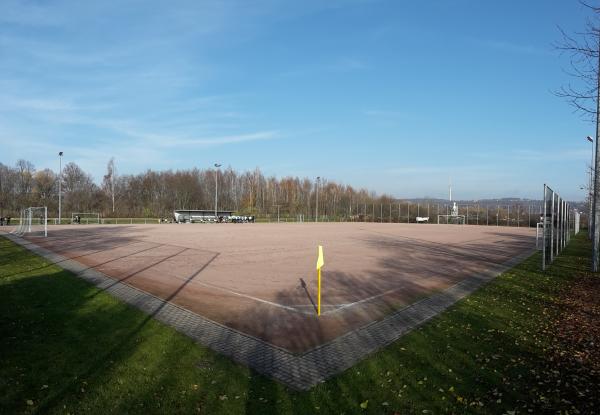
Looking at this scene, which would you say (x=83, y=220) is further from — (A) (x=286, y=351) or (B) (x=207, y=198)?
(A) (x=286, y=351)

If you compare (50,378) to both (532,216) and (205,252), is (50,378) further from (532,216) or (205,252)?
(532,216)

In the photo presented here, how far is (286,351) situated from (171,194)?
9596cm

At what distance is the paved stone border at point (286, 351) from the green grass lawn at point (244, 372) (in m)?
0.26

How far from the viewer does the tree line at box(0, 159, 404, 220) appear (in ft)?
263

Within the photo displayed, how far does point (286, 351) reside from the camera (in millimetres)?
7219

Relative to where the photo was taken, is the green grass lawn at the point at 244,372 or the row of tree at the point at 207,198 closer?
the green grass lawn at the point at 244,372

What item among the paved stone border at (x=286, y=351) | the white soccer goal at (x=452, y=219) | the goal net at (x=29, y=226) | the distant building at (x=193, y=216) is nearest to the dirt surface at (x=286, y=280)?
the paved stone border at (x=286, y=351)

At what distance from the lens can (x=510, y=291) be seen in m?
12.3

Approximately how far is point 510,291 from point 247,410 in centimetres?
968

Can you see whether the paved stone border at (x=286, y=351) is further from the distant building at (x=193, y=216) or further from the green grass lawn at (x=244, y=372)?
the distant building at (x=193, y=216)

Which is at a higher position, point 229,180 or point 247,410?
point 229,180

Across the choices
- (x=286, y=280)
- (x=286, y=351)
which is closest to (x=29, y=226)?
(x=286, y=280)

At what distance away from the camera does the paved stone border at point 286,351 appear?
6430mm

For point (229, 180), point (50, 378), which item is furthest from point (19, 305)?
point (229, 180)
